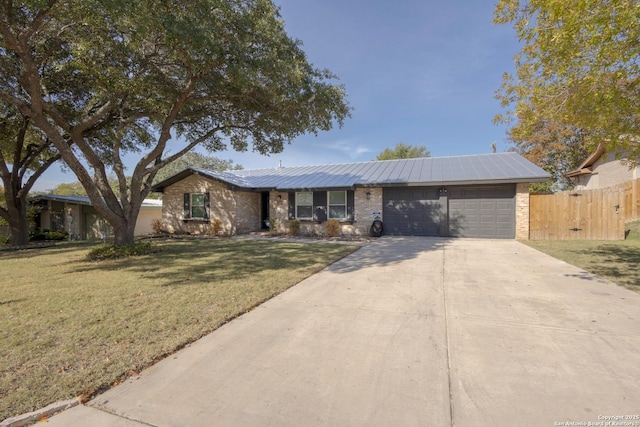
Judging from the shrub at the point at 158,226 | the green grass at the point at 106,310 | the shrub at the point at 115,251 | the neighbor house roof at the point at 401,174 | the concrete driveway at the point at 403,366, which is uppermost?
the neighbor house roof at the point at 401,174

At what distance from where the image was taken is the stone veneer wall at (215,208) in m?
14.9

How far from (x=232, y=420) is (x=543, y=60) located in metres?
6.89

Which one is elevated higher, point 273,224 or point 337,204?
point 337,204

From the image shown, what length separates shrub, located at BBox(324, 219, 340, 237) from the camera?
13516 mm

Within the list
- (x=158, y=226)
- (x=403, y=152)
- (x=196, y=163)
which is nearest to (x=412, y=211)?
(x=158, y=226)

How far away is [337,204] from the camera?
14227 millimetres

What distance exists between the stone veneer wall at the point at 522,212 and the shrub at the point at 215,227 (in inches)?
534

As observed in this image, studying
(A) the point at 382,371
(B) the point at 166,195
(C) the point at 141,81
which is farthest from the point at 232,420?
(B) the point at 166,195

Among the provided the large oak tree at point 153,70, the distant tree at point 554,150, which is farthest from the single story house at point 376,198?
the distant tree at point 554,150

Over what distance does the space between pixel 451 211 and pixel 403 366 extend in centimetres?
1119

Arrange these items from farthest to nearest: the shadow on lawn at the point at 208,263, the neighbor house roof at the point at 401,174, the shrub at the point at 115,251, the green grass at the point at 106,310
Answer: the neighbor house roof at the point at 401,174 → the shrub at the point at 115,251 → the shadow on lawn at the point at 208,263 → the green grass at the point at 106,310

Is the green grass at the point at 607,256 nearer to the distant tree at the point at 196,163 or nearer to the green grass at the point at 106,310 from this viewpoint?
the green grass at the point at 106,310

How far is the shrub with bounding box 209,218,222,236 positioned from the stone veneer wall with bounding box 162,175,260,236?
0.52 feet

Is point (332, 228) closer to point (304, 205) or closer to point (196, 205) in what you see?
point (304, 205)
